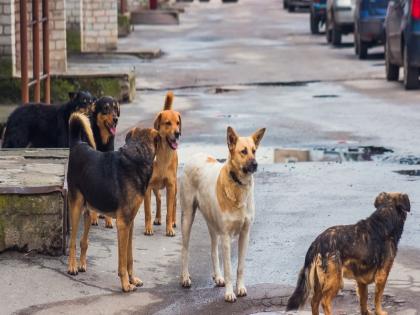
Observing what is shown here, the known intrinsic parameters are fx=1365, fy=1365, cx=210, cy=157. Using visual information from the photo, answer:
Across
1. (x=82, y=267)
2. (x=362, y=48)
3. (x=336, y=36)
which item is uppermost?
(x=82, y=267)

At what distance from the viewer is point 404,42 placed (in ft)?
71.7

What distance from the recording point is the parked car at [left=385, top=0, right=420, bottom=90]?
69.4 ft

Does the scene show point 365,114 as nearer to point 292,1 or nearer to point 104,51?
point 104,51

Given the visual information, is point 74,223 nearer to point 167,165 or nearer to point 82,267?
point 82,267

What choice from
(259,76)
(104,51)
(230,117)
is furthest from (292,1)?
(230,117)

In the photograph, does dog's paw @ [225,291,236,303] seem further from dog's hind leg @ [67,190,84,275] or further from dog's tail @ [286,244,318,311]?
dog's hind leg @ [67,190,84,275]

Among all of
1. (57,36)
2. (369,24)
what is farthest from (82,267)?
(369,24)

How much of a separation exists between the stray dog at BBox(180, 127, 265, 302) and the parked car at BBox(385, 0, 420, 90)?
1227 cm

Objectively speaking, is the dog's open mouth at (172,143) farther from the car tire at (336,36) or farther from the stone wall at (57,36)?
the car tire at (336,36)

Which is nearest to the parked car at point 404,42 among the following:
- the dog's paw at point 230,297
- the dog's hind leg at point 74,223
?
the dog's hind leg at point 74,223

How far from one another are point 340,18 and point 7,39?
15.3 meters

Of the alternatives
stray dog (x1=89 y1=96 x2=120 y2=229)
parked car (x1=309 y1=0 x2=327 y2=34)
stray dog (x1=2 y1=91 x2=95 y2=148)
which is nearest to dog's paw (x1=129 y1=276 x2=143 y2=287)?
stray dog (x1=89 y1=96 x2=120 y2=229)

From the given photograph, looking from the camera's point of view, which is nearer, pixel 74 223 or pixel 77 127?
pixel 74 223

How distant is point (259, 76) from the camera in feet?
81.7
